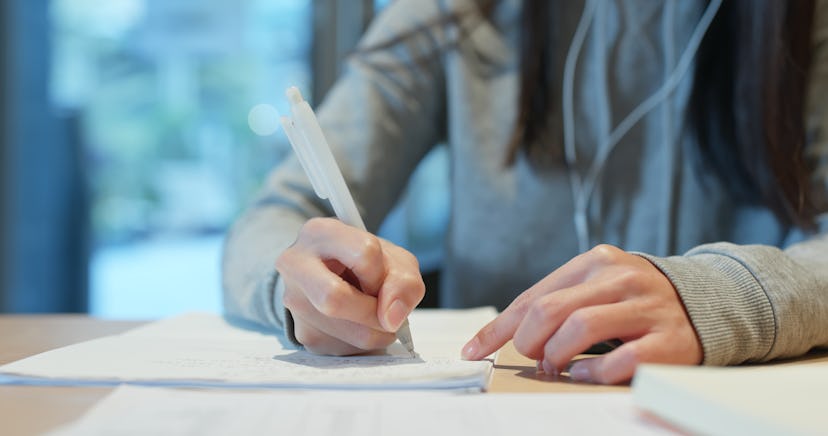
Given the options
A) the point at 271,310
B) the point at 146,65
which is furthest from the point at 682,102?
the point at 146,65

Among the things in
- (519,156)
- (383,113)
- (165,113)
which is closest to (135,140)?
(165,113)

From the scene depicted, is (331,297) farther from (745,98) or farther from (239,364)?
(745,98)

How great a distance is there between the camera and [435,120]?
3.68 ft

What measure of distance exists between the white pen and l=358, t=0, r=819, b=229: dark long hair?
49 cm

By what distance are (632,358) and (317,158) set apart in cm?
24

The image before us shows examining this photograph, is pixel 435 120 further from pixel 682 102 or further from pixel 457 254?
pixel 682 102

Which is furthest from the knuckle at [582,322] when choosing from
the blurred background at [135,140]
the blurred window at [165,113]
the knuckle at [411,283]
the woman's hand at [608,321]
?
the blurred window at [165,113]

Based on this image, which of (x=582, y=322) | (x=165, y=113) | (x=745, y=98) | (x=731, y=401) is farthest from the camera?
(x=165, y=113)

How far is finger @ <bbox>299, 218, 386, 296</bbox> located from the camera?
509 mm

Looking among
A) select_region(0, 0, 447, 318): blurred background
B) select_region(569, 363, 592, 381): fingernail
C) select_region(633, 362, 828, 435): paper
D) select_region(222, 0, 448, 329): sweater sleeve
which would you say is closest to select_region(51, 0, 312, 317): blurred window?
select_region(0, 0, 447, 318): blurred background

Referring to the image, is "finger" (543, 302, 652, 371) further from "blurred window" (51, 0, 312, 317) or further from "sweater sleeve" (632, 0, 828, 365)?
"blurred window" (51, 0, 312, 317)

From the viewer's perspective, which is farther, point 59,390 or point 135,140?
point 135,140

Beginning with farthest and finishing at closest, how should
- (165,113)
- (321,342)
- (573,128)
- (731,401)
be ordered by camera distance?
(165,113)
(573,128)
(321,342)
(731,401)

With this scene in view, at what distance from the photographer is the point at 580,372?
0.48 m
